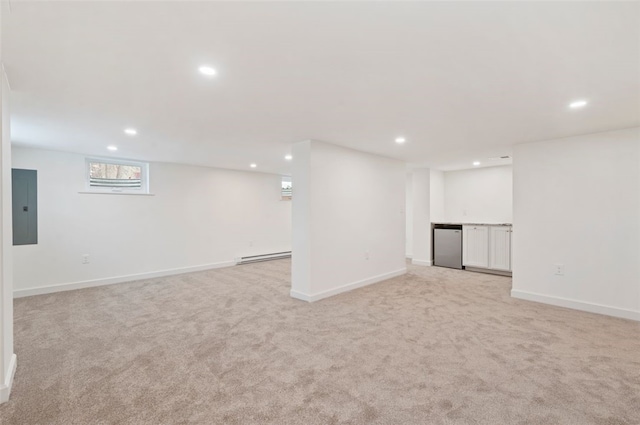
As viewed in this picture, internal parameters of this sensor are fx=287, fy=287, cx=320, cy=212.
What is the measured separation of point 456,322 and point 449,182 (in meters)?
4.76

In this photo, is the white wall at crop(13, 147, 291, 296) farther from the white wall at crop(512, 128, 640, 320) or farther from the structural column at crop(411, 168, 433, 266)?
the white wall at crop(512, 128, 640, 320)

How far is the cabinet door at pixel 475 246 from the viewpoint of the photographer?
19.2 feet

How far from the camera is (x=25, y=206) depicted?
176 inches

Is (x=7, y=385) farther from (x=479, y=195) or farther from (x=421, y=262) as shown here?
(x=479, y=195)

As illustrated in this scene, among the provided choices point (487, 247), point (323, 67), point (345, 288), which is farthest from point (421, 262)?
point (323, 67)

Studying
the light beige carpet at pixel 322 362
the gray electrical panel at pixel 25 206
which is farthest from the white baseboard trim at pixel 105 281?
the gray electrical panel at pixel 25 206

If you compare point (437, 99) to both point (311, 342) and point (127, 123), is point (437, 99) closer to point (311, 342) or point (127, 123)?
point (311, 342)

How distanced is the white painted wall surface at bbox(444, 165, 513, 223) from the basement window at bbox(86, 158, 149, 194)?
6.92 meters

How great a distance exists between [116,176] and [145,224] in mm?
1044

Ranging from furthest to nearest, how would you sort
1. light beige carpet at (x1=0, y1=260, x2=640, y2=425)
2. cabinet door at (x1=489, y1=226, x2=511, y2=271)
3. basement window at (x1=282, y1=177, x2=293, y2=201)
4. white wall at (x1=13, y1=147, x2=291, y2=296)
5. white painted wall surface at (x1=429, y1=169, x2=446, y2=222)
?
basement window at (x1=282, y1=177, x2=293, y2=201) → white painted wall surface at (x1=429, y1=169, x2=446, y2=222) → cabinet door at (x1=489, y1=226, x2=511, y2=271) → white wall at (x1=13, y1=147, x2=291, y2=296) → light beige carpet at (x1=0, y1=260, x2=640, y2=425)

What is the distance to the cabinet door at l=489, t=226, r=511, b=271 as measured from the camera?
18.2 feet

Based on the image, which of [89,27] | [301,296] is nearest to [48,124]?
[89,27]

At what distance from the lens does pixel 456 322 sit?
128 inches

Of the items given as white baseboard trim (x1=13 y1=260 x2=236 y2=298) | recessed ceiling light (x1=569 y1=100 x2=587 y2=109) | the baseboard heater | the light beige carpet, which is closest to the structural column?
the light beige carpet
